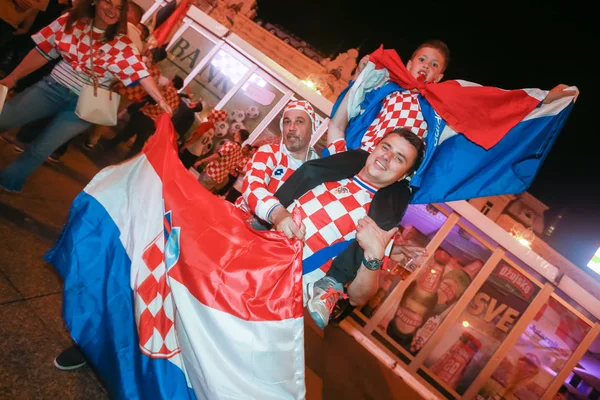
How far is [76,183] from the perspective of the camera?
3.44 m

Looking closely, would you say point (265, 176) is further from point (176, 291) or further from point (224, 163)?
point (224, 163)

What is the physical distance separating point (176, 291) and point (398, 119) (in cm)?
177

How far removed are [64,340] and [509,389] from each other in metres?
5.85

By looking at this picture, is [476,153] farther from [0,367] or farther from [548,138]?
[0,367]

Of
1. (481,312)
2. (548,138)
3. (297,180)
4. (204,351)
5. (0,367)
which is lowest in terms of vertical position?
(0,367)

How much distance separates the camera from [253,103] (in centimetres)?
571

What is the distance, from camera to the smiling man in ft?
5.41

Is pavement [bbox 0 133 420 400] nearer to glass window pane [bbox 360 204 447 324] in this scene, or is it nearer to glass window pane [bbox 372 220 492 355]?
glass window pane [bbox 372 220 492 355]

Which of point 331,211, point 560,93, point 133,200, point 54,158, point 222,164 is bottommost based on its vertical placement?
point 54,158

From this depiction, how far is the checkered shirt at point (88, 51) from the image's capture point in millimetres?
2438

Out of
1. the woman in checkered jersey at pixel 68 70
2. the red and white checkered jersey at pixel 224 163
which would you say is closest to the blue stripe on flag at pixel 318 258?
the woman in checkered jersey at pixel 68 70

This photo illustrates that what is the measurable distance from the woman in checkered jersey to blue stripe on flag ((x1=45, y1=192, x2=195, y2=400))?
1.03m

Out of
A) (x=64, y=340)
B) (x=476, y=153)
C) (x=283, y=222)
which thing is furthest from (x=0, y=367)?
(x=476, y=153)

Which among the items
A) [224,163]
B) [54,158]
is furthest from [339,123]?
[54,158]
